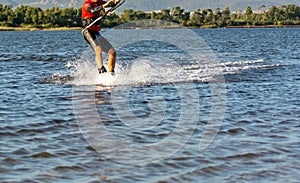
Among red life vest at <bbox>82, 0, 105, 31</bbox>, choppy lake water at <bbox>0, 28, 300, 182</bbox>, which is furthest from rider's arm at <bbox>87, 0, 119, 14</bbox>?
choppy lake water at <bbox>0, 28, 300, 182</bbox>

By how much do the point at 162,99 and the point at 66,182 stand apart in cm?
674

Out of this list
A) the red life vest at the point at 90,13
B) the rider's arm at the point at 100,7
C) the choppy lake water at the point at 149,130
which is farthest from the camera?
the red life vest at the point at 90,13

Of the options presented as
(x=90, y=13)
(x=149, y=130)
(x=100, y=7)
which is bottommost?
(x=149, y=130)

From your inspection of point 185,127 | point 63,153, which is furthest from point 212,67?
point 63,153

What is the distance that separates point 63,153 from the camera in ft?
26.2

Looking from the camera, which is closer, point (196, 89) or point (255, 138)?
point (255, 138)

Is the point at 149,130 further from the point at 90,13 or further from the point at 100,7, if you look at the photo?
the point at 90,13

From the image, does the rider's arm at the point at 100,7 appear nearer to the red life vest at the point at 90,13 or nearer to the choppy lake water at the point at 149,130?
the red life vest at the point at 90,13

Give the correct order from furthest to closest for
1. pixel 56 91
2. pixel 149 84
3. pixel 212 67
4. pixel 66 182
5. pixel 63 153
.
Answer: pixel 212 67 → pixel 149 84 → pixel 56 91 → pixel 63 153 → pixel 66 182

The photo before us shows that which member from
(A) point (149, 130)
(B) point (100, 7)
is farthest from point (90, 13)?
(A) point (149, 130)

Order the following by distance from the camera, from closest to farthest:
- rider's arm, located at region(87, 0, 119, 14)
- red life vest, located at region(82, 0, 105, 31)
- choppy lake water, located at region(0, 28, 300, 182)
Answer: choppy lake water, located at region(0, 28, 300, 182) < rider's arm, located at region(87, 0, 119, 14) < red life vest, located at region(82, 0, 105, 31)

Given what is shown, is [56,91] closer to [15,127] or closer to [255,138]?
[15,127]

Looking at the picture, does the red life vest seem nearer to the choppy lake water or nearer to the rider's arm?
the rider's arm

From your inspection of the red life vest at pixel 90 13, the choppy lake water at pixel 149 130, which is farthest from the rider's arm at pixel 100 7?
the choppy lake water at pixel 149 130
